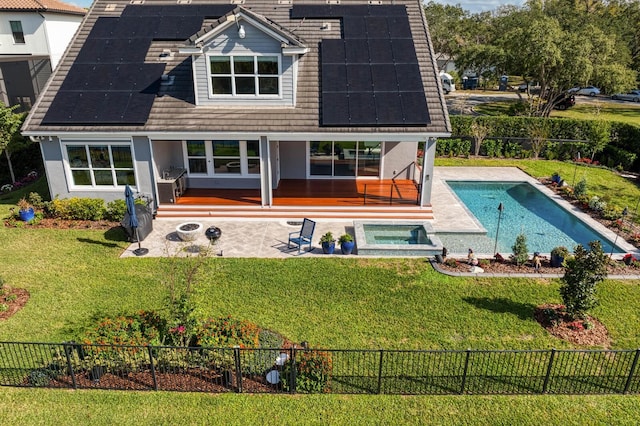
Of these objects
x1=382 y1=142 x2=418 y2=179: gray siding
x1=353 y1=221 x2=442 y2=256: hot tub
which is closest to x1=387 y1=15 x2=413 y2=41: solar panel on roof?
x1=382 y1=142 x2=418 y2=179: gray siding

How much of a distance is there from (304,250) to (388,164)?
27.8ft

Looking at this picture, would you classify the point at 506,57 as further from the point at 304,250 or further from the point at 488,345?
the point at 488,345

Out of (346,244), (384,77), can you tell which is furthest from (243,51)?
(346,244)

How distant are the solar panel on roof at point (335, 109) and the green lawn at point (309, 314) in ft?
19.5

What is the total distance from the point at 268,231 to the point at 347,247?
3726 mm

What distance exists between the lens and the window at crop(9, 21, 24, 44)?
32.5 meters

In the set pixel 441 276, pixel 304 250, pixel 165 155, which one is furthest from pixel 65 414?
pixel 165 155

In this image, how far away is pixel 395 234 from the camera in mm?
18062

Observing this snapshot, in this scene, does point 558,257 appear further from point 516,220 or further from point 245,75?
point 245,75

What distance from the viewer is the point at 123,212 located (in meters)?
18.6

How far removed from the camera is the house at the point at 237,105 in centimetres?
1856

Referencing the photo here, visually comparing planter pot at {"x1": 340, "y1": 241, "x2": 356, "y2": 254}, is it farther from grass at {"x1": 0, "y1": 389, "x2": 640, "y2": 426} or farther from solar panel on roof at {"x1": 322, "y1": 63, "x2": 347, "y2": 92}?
solar panel on roof at {"x1": 322, "y1": 63, "x2": 347, "y2": 92}

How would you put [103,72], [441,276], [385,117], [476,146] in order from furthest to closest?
[476,146], [103,72], [385,117], [441,276]

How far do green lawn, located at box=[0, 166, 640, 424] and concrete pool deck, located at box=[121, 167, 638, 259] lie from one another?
0.76 metres
